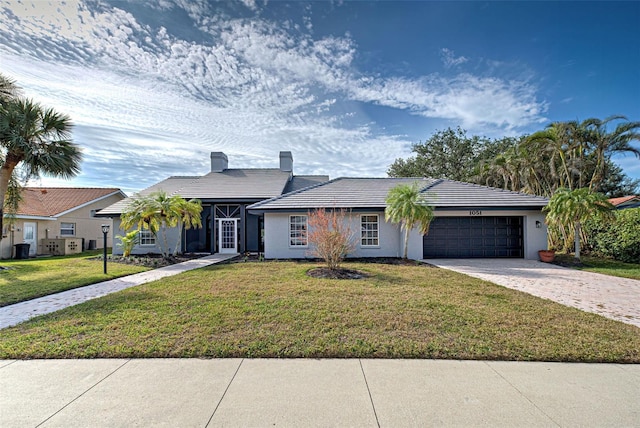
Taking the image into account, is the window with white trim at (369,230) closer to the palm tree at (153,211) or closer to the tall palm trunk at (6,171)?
the palm tree at (153,211)

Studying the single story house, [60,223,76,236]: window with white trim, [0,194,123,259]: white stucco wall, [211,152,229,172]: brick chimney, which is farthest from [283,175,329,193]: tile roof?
[60,223,76,236]: window with white trim

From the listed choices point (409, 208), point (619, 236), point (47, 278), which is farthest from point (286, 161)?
point (619, 236)

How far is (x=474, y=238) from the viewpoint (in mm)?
14438

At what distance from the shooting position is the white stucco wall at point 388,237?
1390 centimetres

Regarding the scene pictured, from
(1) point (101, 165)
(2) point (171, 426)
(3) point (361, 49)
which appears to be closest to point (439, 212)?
(3) point (361, 49)

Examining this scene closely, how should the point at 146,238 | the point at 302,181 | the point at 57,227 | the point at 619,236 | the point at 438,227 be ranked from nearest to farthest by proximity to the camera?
the point at 619,236
the point at 438,227
the point at 146,238
the point at 57,227
the point at 302,181

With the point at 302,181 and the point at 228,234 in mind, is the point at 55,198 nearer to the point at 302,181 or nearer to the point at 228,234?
the point at 228,234

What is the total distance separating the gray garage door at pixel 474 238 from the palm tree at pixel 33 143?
53.1 ft

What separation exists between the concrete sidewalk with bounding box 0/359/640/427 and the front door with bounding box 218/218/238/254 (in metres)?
13.5

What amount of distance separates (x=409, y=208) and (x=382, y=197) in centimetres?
265

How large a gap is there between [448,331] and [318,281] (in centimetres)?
432

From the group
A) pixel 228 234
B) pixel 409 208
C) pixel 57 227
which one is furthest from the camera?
pixel 57 227

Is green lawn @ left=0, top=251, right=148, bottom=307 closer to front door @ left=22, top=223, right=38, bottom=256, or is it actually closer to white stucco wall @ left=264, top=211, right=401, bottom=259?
white stucco wall @ left=264, top=211, right=401, bottom=259

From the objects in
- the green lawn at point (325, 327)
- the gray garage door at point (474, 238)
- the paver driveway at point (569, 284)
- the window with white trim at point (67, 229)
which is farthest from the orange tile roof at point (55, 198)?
the paver driveway at point (569, 284)
